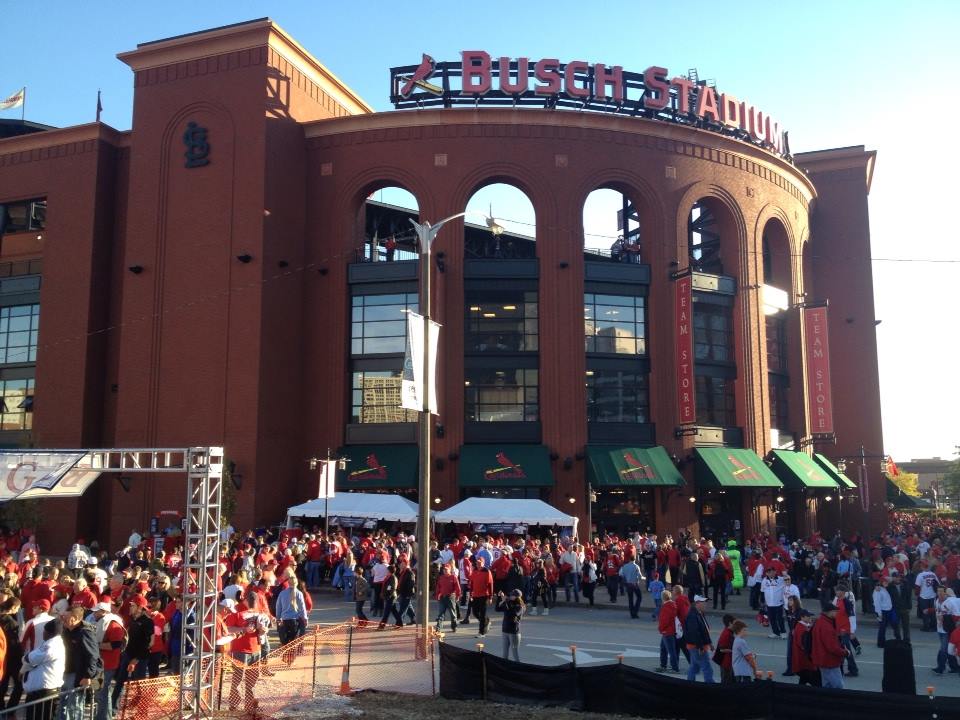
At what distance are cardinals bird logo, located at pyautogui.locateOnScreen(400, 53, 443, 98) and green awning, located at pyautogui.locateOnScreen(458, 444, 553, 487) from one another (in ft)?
52.6

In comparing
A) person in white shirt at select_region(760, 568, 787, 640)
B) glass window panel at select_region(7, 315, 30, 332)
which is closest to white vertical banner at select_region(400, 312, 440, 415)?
person in white shirt at select_region(760, 568, 787, 640)

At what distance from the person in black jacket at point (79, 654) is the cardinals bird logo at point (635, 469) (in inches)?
1043

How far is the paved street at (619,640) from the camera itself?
54.0 ft

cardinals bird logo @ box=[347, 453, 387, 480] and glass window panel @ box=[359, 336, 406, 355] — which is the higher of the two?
glass window panel @ box=[359, 336, 406, 355]

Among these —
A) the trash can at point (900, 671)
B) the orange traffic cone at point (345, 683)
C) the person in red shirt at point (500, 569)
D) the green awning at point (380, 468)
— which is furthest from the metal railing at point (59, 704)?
the green awning at point (380, 468)

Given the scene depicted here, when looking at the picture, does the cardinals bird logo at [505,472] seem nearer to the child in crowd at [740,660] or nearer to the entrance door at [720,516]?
the entrance door at [720,516]

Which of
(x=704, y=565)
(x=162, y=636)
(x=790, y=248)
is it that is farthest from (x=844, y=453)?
(x=162, y=636)

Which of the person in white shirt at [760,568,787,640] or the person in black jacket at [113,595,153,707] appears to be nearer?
the person in black jacket at [113,595,153,707]

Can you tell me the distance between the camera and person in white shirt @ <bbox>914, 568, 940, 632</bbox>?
68.5 feet

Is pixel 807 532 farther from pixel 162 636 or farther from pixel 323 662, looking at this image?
pixel 162 636

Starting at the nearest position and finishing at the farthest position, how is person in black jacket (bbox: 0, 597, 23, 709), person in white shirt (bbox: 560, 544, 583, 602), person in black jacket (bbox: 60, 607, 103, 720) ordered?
person in black jacket (bbox: 60, 607, 103, 720), person in black jacket (bbox: 0, 597, 23, 709), person in white shirt (bbox: 560, 544, 583, 602)

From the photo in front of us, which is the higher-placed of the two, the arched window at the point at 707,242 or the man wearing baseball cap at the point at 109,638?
the arched window at the point at 707,242

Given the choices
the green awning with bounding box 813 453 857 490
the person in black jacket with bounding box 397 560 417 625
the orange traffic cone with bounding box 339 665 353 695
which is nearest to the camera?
the orange traffic cone with bounding box 339 665 353 695

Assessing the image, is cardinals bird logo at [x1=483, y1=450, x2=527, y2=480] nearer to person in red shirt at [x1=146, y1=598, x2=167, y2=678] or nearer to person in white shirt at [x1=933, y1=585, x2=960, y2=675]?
person in white shirt at [x1=933, y1=585, x2=960, y2=675]
